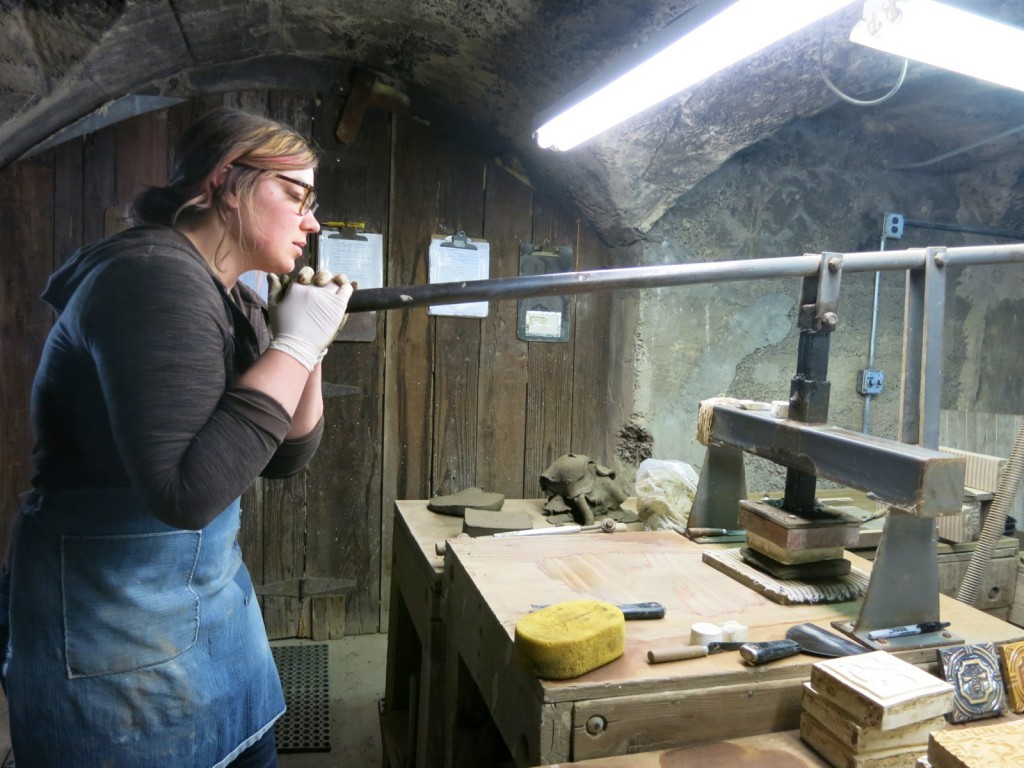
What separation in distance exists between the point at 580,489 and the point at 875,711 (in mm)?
1302

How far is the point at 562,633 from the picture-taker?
3.16 feet

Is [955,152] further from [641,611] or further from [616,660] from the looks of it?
[616,660]

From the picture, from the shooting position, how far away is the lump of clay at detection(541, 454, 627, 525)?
83.0 inches

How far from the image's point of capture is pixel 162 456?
0.92 metres

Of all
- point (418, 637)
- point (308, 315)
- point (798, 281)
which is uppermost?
point (798, 281)

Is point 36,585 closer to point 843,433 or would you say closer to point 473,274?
point 843,433

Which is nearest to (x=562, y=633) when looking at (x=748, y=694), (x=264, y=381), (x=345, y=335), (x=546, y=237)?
(x=748, y=694)

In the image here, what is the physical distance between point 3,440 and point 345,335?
1.25m

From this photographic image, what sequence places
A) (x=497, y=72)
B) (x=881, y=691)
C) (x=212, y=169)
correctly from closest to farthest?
(x=881, y=691)
(x=212, y=169)
(x=497, y=72)

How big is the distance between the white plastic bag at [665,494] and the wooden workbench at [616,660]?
11.3 inches

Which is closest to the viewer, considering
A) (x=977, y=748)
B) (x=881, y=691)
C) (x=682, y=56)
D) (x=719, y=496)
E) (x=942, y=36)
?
(x=977, y=748)

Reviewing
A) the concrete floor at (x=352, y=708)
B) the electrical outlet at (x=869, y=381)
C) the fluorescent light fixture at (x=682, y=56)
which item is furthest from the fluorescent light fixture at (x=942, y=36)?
the concrete floor at (x=352, y=708)

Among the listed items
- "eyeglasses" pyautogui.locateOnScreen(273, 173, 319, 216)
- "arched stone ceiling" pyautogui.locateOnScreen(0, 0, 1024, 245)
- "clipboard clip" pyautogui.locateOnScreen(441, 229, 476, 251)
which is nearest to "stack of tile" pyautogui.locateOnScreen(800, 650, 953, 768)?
"eyeglasses" pyautogui.locateOnScreen(273, 173, 319, 216)

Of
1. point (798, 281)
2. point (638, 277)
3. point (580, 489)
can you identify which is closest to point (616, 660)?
point (638, 277)
